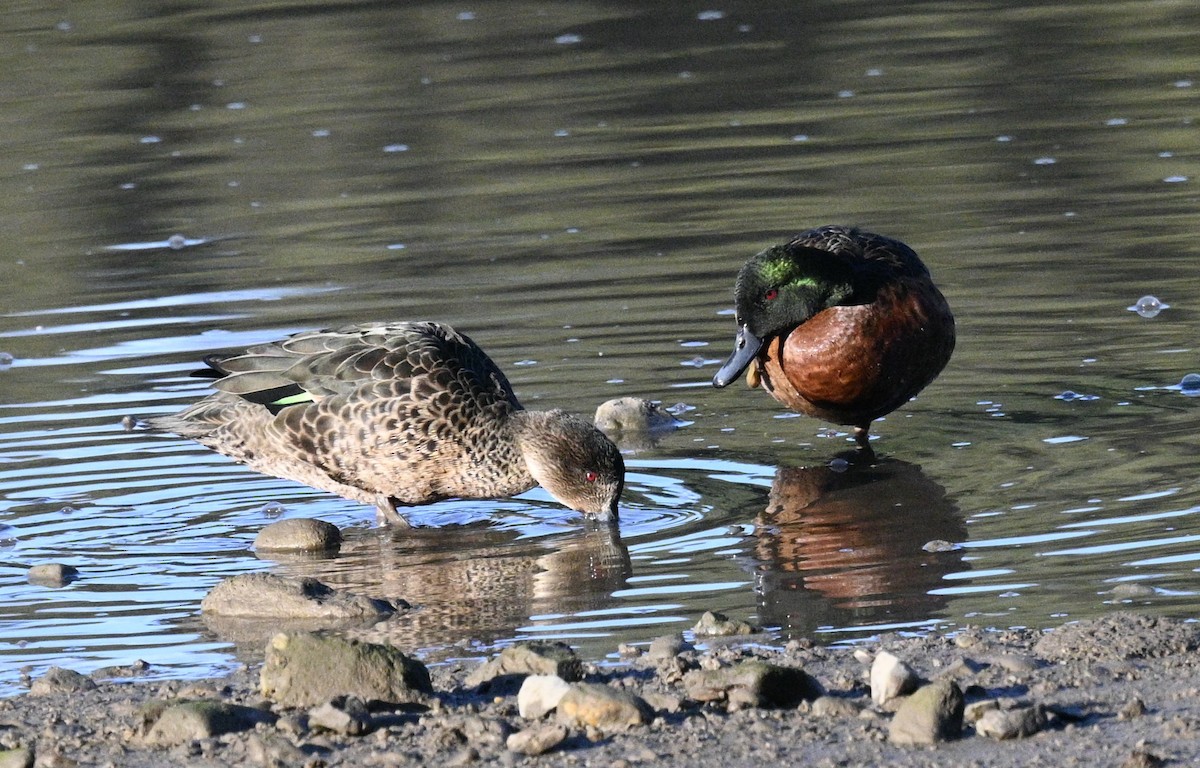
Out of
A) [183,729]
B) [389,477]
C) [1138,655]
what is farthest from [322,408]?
[1138,655]

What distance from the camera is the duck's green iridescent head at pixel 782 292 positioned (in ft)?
27.0

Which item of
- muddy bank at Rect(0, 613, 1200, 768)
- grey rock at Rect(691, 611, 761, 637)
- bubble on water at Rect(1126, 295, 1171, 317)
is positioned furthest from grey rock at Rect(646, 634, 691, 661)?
bubble on water at Rect(1126, 295, 1171, 317)

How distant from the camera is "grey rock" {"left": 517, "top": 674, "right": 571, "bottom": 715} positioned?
479 centimetres

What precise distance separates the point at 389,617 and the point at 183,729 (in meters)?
1.51

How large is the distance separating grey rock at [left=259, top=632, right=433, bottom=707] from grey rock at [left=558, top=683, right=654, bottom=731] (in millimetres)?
509

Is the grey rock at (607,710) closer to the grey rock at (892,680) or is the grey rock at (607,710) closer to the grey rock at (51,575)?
the grey rock at (892,680)

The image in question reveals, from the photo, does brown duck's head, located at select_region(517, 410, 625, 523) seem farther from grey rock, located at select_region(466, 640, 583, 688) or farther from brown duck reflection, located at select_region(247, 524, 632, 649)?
grey rock, located at select_region(466, 640, 583, 688)

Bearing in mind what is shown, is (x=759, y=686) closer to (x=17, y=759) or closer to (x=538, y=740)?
(x=538, y=740)

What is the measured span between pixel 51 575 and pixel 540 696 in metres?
2.73

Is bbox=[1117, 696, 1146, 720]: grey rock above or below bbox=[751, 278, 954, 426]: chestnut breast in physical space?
below

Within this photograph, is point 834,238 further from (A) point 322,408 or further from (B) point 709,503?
(A) point 322,408

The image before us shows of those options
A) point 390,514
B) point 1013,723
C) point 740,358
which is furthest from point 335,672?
point 740,358

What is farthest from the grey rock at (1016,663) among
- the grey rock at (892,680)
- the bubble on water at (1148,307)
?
the bubble on water at (1148,307)

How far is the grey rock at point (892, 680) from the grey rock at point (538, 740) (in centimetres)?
80
